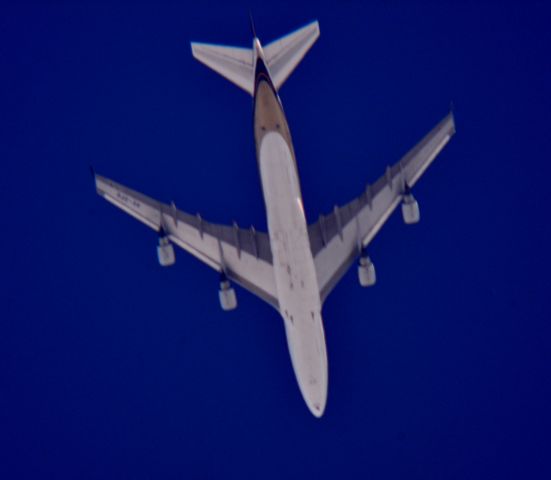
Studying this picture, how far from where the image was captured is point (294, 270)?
55.3 metres

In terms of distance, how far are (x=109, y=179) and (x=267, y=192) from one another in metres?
13.2

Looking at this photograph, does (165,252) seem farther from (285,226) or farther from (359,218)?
(359,218)

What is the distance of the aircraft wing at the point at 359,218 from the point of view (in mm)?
59406

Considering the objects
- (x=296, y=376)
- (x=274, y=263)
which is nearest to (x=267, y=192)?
(x=274, y=263)

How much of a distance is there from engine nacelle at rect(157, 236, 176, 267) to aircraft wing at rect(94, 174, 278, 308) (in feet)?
2.86

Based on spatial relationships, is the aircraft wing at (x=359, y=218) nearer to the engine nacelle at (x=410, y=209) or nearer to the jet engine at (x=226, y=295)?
the engine nacelle at (x=410, y=209)

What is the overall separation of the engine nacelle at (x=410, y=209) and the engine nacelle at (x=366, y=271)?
11.7 ft

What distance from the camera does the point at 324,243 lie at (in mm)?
59375

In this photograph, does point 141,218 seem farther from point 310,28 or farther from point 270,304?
point 310,28

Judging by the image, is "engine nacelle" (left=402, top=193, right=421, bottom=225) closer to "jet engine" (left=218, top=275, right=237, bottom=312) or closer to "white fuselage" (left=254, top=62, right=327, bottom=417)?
"white fuselage" (left=254, top=62, right=327, bottom=417)

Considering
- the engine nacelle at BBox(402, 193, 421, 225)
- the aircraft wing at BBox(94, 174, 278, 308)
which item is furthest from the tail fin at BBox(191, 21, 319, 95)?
the engine nacelle at BBox(402, 193, 421, 225)

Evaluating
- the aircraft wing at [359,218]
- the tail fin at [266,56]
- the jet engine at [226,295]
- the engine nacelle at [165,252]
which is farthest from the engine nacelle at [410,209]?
the engine nacelle at [165,252]

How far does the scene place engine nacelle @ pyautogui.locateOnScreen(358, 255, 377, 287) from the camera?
57812mm

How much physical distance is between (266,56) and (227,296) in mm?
14699
